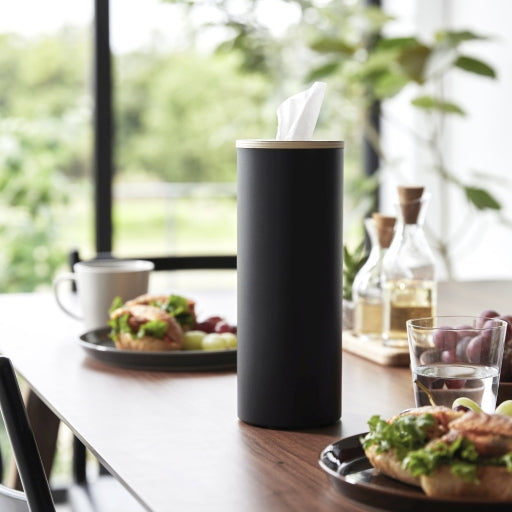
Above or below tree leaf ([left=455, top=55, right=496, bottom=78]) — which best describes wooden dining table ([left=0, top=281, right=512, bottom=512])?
below

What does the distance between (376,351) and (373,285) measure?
123mm

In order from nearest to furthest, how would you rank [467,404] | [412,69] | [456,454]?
1. [456,454]
2. [467,404]
3. [412,69]

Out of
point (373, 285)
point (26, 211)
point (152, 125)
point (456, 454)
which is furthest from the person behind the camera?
point (152, 125)

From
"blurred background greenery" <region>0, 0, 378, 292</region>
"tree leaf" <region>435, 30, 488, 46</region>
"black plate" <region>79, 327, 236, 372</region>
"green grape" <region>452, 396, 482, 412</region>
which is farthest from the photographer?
"blurred background greenery" <region>0, 0, 378, 292</region>

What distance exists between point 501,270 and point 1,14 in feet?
8.01

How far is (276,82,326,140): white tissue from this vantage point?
0.97 meters

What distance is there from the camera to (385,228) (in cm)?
141

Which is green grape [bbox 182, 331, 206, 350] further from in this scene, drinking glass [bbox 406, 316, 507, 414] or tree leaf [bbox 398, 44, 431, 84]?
tree leaf [bbox 398, 44, 431, 84]

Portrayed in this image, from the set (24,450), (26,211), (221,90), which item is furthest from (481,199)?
(221,90)

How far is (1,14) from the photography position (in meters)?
4.59

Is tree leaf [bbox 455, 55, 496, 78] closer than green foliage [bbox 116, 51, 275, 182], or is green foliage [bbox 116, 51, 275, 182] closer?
tree leaf [bbox 455, 55, 496, 78]

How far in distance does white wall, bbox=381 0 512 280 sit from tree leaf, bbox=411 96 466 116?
0.19 meters

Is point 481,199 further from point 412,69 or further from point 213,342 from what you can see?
point 213,342

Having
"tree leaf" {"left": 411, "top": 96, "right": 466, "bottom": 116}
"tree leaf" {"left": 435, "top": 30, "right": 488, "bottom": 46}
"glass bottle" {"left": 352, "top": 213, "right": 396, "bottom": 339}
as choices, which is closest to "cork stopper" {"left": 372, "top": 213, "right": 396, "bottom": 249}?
"glass bottle" {"left": 352, "top": 213, "right": 396, "bottom": 339}
